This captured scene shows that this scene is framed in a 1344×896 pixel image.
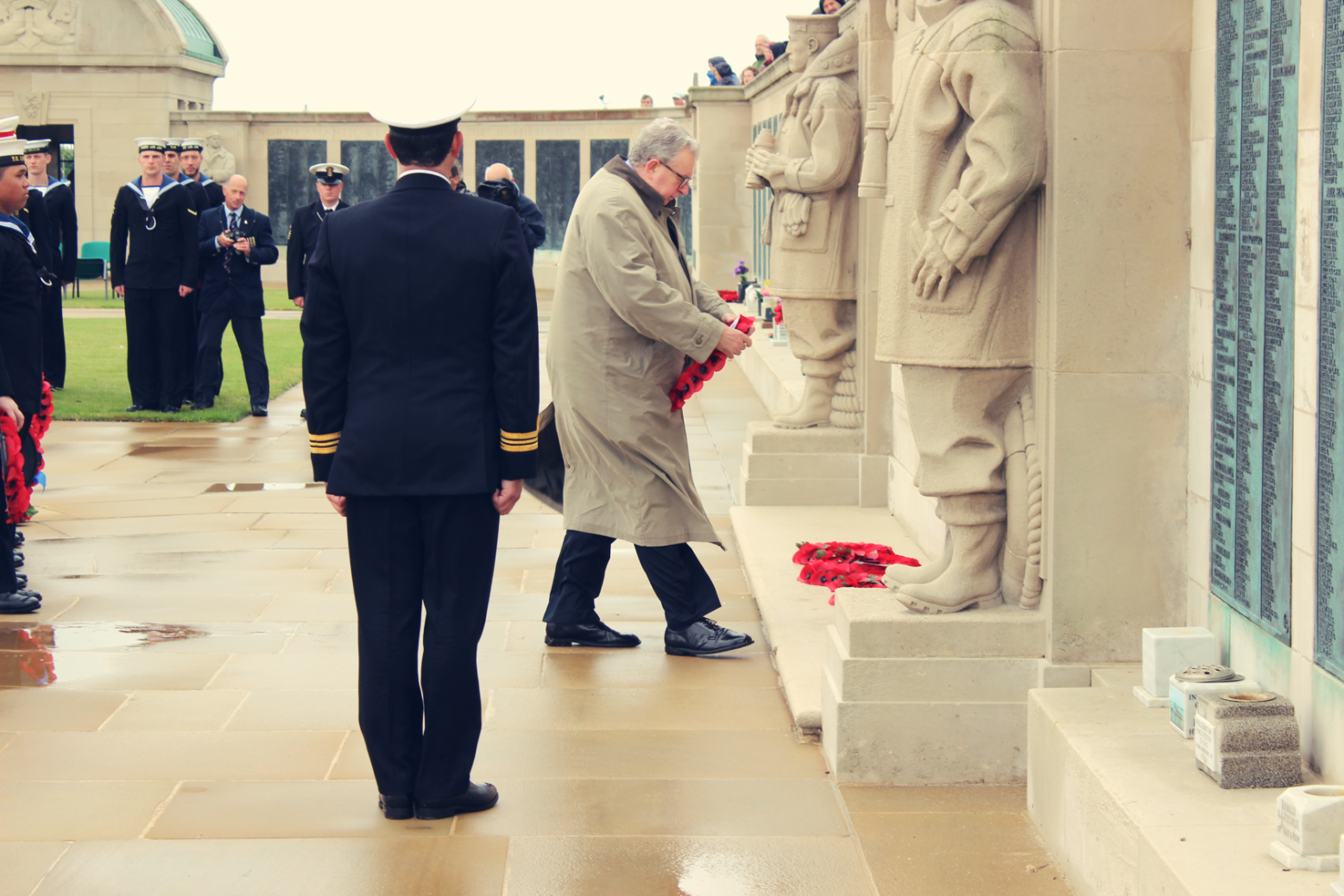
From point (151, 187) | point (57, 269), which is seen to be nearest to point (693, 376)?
point (151, 187)

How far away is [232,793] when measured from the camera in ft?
13.5

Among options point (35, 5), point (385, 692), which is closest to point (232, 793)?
point (385, 692)

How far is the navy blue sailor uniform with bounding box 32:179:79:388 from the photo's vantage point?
12641mm

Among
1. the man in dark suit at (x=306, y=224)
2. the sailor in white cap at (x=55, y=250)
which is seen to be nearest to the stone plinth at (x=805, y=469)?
the man in dark suit at (x=306, y=224)

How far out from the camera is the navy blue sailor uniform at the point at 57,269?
1264 cm

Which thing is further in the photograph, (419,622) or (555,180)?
(555,180)

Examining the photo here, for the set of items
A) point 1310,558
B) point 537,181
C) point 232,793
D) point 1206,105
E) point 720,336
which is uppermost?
point 537,181

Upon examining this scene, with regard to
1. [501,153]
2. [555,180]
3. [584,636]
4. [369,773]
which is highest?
[501,153]

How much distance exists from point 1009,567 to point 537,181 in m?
24.7

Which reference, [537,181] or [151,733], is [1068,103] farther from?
[537,181]

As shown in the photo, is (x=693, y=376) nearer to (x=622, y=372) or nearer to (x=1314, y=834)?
(x=622, y=372)

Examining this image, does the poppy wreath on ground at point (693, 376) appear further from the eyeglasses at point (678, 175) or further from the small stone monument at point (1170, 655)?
the small stone monument at point (1170, 655)

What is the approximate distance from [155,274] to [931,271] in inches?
370

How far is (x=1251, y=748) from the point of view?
122 inches
